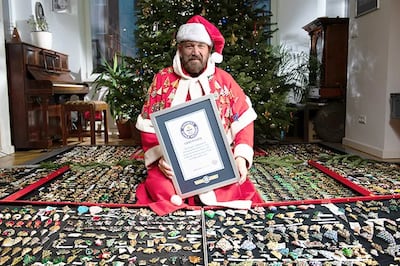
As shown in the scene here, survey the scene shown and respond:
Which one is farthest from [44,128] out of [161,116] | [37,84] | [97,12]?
[161,116]

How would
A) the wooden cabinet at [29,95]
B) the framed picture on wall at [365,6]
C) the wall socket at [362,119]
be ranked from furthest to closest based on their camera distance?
the wooden cabinet at [29,95] → the wall socket at [362,119] → the framed picture on wall at [365,6]

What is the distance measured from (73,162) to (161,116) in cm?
176

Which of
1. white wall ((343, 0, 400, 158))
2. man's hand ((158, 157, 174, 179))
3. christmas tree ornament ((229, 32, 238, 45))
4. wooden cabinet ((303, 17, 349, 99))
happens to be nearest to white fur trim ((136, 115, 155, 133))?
man's hand ((158, 157, 174, 179))

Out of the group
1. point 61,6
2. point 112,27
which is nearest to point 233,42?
point 112,27

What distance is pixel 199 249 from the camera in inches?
54.8

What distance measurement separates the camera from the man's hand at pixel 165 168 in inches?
72.0

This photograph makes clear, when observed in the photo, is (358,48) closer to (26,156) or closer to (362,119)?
(362,119)

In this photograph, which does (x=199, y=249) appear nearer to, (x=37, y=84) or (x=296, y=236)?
(x=296, y=236)

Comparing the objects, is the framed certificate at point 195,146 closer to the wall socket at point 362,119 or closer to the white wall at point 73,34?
the wall socket at point 362,119

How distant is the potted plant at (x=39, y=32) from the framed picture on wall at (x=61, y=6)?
2.34ft

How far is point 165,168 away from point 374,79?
9.04ft

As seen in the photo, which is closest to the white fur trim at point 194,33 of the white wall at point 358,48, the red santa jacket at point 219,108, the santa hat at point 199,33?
the santa hat at point 199,33

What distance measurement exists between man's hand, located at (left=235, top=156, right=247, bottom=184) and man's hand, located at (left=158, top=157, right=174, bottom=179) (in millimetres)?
320

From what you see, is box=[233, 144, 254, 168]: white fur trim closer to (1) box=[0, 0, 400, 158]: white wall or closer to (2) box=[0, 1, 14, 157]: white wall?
(1) box=[0, 0, 400, 158]: white wall
